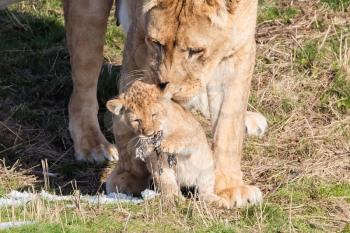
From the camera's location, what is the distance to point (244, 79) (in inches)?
211

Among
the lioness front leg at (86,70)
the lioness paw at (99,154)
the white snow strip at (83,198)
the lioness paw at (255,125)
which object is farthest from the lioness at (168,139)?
the lioness paw at (255,125)

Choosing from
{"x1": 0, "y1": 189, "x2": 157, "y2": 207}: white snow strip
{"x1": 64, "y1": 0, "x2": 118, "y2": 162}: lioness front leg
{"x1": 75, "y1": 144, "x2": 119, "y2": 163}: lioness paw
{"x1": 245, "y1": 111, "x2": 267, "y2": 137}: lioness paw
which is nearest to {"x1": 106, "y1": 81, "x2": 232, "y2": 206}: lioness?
{"x1": 0, "y1": 189, "x2": 157, "y2": 207}: white snow strip

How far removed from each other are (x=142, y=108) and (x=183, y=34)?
0.57 m

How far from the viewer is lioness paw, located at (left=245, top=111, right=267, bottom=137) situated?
6355 mm

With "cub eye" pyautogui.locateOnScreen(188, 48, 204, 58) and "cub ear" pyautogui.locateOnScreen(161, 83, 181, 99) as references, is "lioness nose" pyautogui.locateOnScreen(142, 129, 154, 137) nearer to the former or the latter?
"cub ear" pyautogui.locateOnScreen(161, 83, 181, 99)

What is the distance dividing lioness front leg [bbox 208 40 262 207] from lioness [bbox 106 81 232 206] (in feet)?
0.49

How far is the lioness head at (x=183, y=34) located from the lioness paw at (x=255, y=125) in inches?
51.2

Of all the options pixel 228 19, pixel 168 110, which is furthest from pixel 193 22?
pixel 168 110

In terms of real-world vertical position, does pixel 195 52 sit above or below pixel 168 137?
above

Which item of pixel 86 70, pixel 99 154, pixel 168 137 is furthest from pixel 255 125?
pixel 168 137

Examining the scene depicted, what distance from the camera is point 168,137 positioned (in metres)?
4.67

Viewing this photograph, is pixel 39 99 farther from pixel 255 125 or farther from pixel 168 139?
pixel 168 139

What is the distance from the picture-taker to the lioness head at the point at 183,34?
4.99m

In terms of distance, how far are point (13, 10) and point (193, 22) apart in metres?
3.69
